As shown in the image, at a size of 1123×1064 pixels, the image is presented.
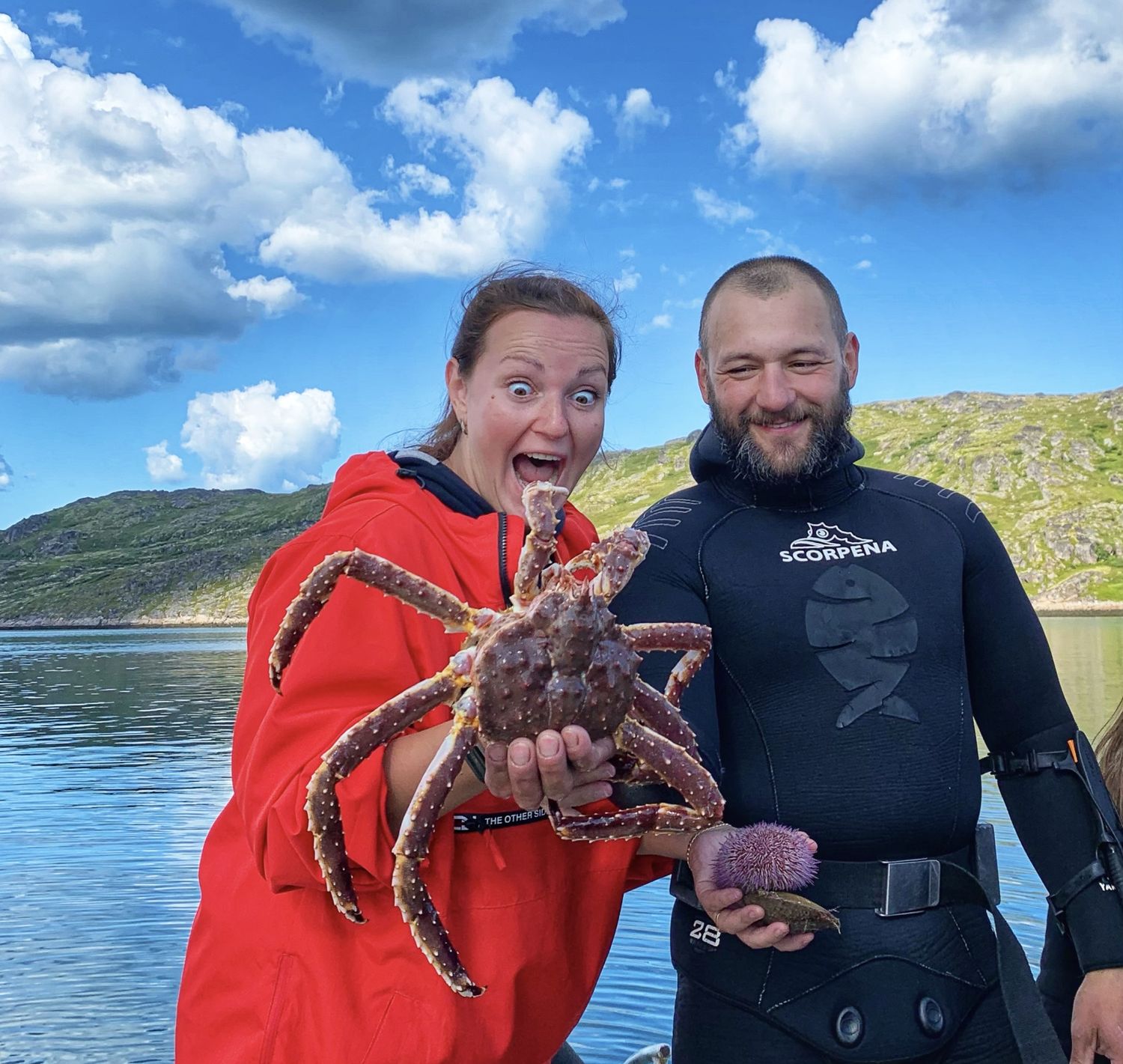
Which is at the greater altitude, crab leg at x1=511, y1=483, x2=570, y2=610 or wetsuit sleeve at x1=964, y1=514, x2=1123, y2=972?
crab leg at x1=511, y1=483, x2=570, y2=610

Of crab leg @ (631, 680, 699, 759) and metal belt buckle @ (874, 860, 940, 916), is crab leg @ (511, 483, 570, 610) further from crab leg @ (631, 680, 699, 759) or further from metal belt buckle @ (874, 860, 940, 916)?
metal belt buckle @ (874, 860, 940, 916)

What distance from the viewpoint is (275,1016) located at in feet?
8.96

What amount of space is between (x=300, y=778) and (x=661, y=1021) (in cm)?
633

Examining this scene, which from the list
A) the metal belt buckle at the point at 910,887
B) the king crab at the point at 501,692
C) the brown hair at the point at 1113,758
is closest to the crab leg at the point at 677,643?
the king crab at the point at 501,692

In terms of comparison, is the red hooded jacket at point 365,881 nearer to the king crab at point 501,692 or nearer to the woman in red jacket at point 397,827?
the woman in red jacket at point 397,827

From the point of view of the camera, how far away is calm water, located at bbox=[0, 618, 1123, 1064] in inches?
313

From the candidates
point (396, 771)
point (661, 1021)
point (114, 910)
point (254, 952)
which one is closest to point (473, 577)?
point (396, 771)

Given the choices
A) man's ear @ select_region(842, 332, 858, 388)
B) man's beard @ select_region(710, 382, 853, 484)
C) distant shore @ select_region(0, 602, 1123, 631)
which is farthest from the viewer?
distant shore @ select_region(0, 602, 1123, 631)

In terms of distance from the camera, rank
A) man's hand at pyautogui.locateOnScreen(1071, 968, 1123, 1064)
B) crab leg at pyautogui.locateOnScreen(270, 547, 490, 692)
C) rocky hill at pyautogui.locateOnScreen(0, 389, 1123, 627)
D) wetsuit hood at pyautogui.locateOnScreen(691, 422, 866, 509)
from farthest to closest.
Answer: rocky hill at pyautogui.locateOnScreen(0, 389, 1123, 627) < wetsuit hood at pyautogui.locateOnScreen(691, 422, 866, 509) < man's hand at pyautogui.locateOnScreen(1071, 968, 1123, 1064) < crab leg at pyautogui.locateOnScreen(270, 547, 490, 692)

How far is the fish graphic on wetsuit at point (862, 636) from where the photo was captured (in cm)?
355

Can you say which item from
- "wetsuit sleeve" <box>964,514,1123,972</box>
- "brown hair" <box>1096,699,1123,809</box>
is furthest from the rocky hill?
"wetsuit sleeve" <box>964,514,1123,972</box>

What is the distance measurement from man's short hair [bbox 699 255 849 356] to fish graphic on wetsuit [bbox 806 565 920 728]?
0.96 metres

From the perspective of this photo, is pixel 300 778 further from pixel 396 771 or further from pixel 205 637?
pixel 205 637

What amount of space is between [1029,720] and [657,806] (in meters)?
1.75
